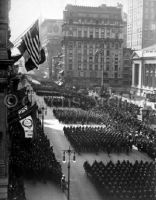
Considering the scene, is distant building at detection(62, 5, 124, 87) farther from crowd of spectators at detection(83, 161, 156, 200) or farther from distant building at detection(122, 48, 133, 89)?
crowd of spectators at detection(83, 161, 156, 200)

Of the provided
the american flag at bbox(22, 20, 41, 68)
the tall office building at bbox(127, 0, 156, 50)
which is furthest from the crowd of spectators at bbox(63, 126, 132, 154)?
the tall office building at bbox(127, 0, 156, 50)

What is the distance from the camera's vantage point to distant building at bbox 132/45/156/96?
92.3m

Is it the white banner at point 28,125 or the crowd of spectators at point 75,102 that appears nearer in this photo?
the white banner at point 28,125

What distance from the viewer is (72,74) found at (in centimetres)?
11256

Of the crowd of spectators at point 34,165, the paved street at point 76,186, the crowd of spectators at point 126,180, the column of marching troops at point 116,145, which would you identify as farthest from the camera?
the crowd of spectators at point 34,165

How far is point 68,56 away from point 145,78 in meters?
26.7

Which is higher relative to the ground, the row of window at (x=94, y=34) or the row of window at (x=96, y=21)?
the row of window at (x=96, y=21)

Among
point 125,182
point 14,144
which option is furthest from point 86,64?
point 125,182

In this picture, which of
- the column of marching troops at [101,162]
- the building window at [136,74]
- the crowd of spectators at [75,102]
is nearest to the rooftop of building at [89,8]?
the building window at [136,74]

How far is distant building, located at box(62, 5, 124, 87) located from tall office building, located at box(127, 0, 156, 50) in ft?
92.1

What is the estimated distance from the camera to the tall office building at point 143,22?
462ft

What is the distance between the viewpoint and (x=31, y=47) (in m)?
18.4

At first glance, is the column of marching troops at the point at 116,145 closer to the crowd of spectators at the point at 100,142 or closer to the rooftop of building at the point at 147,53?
the crowd of spectators at the point at 100,142

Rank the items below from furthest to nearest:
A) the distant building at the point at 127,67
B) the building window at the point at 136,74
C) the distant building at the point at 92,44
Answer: the distant building at the point at 127,67 → the distant building at the point at 92,44 → the building window at the point at 136,74
